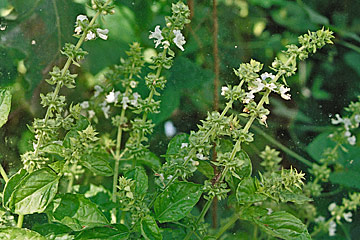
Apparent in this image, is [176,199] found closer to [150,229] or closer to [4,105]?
[150,229]

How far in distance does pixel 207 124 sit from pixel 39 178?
0.60 ft

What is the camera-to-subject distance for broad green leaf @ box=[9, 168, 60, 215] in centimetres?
47

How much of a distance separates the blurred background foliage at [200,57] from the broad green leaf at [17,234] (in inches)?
7.6

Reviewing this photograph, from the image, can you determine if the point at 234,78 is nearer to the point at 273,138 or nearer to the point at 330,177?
the point at 273,138

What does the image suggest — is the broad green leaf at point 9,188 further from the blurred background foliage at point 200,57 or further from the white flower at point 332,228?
the white flower at point 332,228

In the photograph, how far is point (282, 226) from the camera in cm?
50

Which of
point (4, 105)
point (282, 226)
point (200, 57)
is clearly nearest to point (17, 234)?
point (4, 105)

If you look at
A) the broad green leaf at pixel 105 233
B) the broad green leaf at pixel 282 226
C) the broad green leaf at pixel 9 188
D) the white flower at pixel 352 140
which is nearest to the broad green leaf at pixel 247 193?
the broad green leaf at pixel 282 226

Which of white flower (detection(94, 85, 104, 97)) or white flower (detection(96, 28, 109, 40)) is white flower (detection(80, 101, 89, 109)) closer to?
white flower (detection(94, 85, 104, 97))

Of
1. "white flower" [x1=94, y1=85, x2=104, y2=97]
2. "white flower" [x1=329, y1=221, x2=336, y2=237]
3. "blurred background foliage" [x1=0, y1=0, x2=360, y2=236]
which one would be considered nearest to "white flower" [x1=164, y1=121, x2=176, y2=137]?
"blurred background foliage" [x1=0, y1=0, x2=360, y2=236]

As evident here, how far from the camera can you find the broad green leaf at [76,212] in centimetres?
49

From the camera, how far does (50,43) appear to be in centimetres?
69

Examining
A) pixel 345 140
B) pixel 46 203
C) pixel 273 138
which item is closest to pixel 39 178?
pixel 46 203

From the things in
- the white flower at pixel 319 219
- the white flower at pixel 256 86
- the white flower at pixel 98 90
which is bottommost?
the white flower at pixel 319 219
